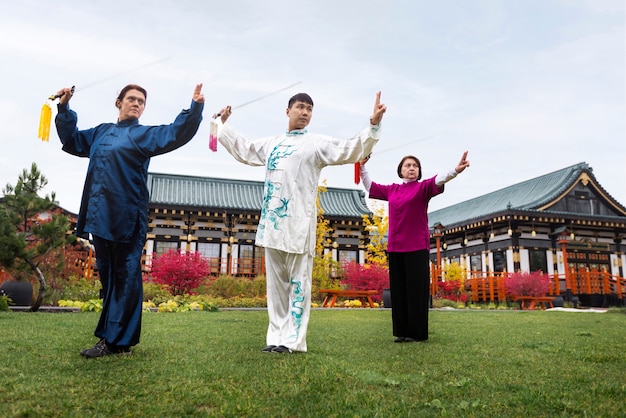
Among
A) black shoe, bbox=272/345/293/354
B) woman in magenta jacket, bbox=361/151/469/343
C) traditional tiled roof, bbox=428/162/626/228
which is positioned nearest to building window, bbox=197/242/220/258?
traditional tiled roof, bbox=428/162/626/228

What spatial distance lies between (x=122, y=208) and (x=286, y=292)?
1.41 metres

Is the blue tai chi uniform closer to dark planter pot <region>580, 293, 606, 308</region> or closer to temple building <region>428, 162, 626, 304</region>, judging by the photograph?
temple building <region>428, 162, 626, 304</region>

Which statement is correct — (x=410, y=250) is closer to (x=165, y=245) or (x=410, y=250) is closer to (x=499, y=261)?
(x=165, y=245)

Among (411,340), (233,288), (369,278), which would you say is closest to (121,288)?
(411,340)

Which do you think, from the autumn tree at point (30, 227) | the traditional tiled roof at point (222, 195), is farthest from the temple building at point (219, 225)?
the autumn tree at point (30, 227)

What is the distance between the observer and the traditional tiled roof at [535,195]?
Result: 2356cm

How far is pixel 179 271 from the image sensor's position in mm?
15398

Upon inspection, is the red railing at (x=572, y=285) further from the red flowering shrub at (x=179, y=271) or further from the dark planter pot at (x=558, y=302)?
the red flowering shrub at (x=179, y=271)

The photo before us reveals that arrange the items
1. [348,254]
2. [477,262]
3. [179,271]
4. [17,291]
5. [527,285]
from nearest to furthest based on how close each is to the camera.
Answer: [17,291] → [179,271] → [527,285] → [348,254] → [477,262]

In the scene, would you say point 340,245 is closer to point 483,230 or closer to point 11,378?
point 483,230

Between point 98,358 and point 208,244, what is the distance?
20157 mm

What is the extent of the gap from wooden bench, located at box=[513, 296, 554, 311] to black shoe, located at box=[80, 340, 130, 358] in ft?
53.0

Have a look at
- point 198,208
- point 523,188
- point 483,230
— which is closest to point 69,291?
point 198,208

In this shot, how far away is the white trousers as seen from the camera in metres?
3.95
